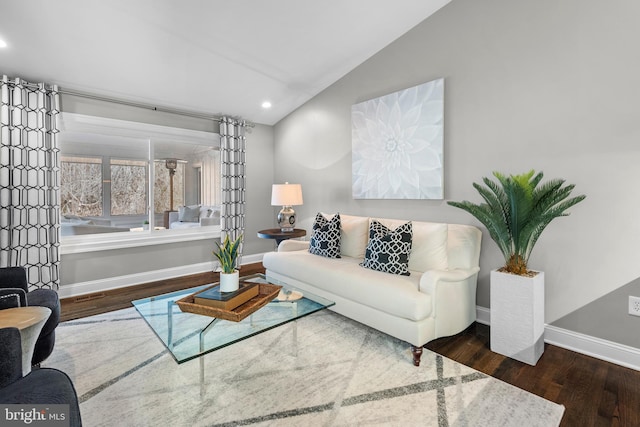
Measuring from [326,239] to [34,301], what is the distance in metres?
2.38

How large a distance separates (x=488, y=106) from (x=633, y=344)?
2086 mm

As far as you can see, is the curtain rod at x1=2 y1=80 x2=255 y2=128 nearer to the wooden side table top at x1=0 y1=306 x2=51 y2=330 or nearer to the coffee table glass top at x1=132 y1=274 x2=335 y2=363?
the wooden side table top at x1=0 y1=306 x2=51 y2=330

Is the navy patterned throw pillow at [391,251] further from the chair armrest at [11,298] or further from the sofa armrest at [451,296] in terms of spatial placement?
the chair armrest at [11,298]

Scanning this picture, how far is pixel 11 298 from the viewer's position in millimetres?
1849

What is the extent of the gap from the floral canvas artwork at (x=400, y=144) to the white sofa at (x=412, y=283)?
0.48 metres

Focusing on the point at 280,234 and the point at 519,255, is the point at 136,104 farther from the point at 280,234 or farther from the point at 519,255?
the point at 519,255

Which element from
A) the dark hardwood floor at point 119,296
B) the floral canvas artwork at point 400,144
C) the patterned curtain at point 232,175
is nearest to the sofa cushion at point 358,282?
the floral canvas artwork at point 400,144

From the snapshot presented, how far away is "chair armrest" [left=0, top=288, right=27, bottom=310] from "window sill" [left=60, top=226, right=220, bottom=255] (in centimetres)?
198

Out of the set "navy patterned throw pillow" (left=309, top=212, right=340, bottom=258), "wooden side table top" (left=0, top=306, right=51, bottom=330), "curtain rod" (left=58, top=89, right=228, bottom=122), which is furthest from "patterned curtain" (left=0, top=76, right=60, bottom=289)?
"navy patterned throw pillow" (left=309, top=212, right=340, bottom=258)

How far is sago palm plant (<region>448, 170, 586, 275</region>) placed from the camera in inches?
85.7

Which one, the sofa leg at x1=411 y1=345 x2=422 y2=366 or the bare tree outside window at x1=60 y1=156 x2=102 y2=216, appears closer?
→ the sofa leg at x1=411 y1=345 x2=422 y2=366

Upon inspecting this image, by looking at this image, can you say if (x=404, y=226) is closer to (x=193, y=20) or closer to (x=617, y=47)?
(x=617, y=47)

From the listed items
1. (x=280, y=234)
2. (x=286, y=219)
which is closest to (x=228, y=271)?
(x=280, y=234)

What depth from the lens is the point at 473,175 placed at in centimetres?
295
